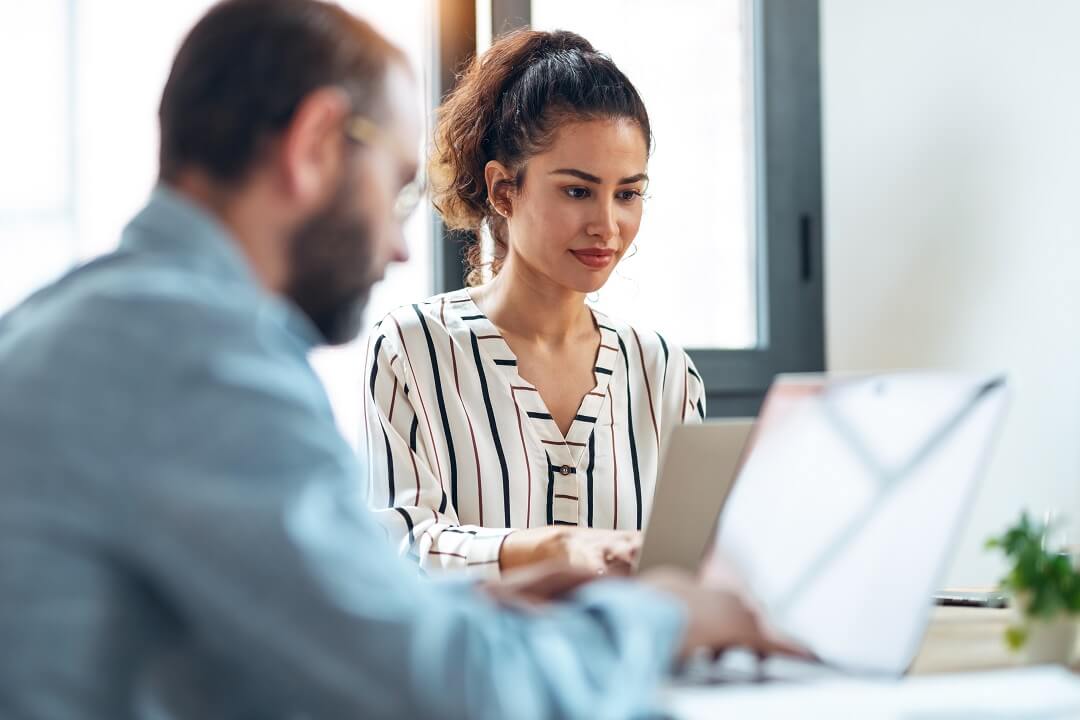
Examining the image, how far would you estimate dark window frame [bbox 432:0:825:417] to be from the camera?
2830 millimetres

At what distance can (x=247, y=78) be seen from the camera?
0.79m

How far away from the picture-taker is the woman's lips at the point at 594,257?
5.98 feet

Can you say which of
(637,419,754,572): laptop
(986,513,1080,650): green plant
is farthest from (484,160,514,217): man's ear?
(986,513,1080,650): green plant

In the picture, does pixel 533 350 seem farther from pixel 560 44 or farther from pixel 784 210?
pixel 784 210

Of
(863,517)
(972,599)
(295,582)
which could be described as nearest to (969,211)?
(972,599)

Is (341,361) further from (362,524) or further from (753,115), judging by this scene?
(362,524)

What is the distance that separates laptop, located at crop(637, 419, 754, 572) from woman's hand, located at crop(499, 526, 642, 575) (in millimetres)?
43

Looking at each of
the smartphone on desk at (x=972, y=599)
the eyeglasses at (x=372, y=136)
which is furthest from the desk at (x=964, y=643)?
the eyeglasses at (x=372, y=136)

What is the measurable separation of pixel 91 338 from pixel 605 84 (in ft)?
4.24

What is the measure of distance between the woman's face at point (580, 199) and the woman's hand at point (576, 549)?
1.63 feet

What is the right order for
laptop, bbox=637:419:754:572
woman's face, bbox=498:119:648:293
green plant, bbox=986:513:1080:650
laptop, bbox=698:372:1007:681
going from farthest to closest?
1. woman's face, bbox=498:119:648:293
2. laptop, bbox=637:419:754:572
3. green plant, bbox=986:513:1080:650
4. laptop, bbox=698:372:1007:681

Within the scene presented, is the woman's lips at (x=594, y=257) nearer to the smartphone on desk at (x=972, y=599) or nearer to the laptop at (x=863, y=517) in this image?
the smartphone on desk at (x=972, y=599)

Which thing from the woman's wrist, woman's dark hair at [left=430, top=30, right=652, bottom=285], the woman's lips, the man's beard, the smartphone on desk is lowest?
the smartphone on desk

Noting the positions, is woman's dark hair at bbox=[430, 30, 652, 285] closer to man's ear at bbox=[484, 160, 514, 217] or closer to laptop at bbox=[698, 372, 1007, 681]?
man's ear at bbox=[484, 160, 514, 217]
